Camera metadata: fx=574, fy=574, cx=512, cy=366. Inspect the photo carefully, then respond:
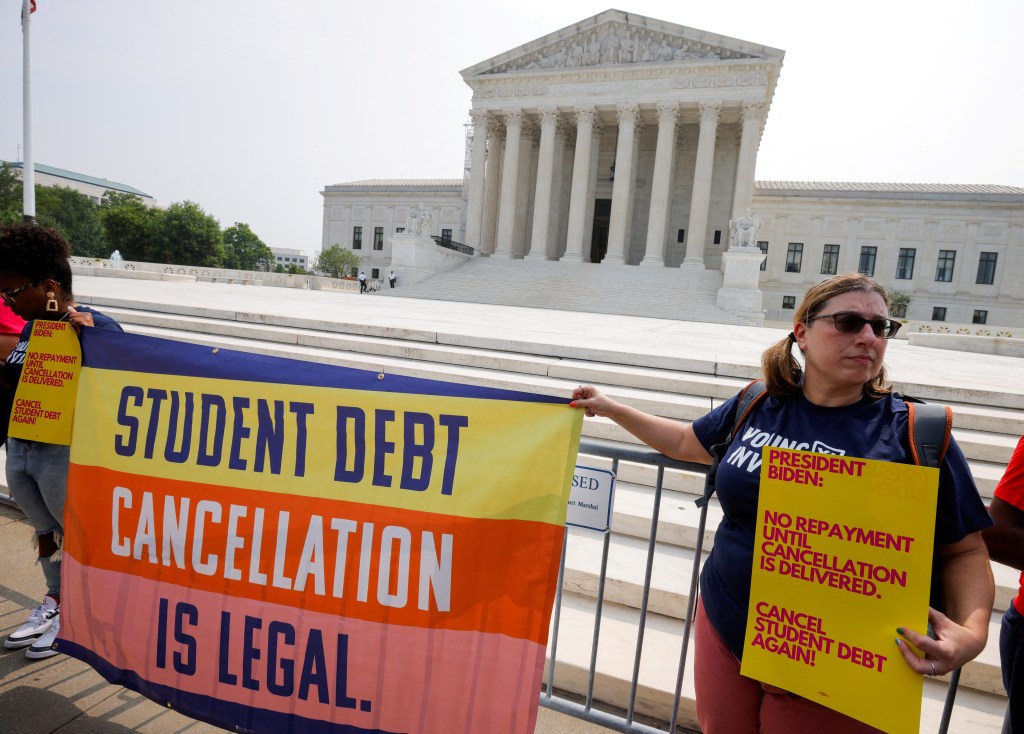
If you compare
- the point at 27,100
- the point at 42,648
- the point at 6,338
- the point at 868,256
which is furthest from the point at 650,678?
the point at 868,256

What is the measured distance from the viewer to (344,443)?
2.23 m

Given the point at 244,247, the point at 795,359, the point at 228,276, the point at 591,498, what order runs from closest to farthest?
the point at 795,359, the point at 591,498, the point at 228,276, the point at 244,247

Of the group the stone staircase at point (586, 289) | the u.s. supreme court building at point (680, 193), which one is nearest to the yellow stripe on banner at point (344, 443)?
the stone staircase at point (586, 289)

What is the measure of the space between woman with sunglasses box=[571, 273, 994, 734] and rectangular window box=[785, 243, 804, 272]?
1913 inches

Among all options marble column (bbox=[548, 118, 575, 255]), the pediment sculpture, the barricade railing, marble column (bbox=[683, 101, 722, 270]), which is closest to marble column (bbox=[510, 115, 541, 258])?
marble column (bbox=[548, 118, 575, 255])

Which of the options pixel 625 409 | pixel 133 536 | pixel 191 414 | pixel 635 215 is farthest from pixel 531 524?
pixel 635 215

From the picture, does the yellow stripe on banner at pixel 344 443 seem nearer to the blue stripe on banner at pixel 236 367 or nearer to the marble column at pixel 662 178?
the blue stripe on banner at pixel 236 367

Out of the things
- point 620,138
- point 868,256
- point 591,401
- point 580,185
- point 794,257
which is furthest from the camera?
point 794,257

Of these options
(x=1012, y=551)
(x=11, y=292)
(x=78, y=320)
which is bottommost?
(x=1012, y=551)

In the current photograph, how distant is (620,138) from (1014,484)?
37.1m

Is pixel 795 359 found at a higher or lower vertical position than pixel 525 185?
lower

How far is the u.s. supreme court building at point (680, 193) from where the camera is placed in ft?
112

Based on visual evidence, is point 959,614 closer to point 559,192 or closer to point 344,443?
point 344,443

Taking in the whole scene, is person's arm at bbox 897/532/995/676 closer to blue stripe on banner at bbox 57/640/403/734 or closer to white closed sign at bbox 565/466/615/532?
white closed sign at bbox 565/466/615/532
